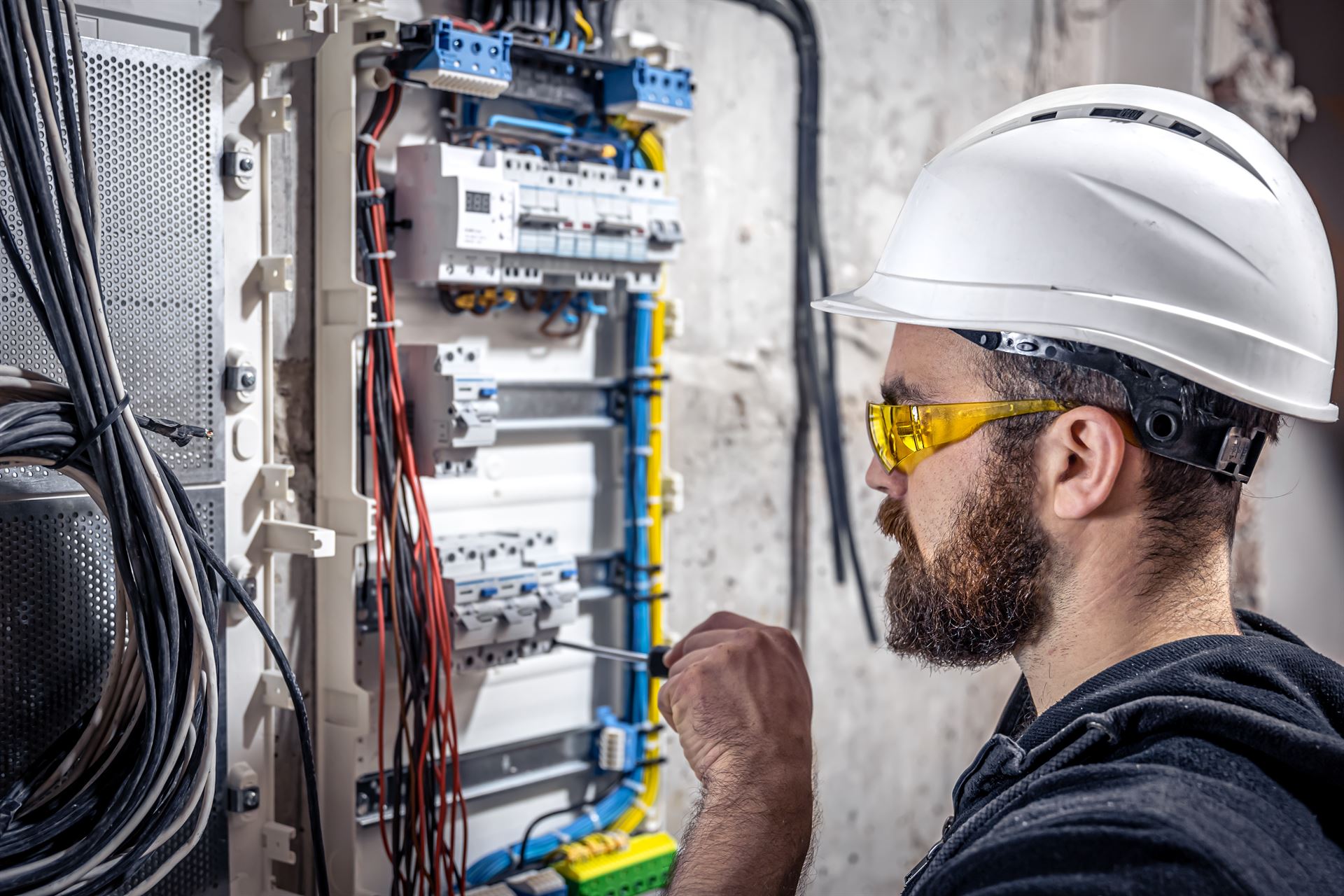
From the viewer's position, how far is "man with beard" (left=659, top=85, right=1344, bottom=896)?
950 mm

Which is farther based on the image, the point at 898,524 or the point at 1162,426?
the point at 898,524

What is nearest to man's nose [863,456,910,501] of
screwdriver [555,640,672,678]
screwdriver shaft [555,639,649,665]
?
screwdriver [555,640,672,678]

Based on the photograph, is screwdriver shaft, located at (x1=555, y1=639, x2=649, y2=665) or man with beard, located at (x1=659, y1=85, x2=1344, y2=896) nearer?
man with beard, located at (x1=659, y1=85, x2=1344, y2=896)

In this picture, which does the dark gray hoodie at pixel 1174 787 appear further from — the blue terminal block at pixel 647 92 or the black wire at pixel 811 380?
the black wire at pixel 811 380

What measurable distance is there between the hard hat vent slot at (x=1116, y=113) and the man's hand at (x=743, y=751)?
0.70 meters

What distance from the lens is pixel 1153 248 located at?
108 centimetres

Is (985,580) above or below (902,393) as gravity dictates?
below

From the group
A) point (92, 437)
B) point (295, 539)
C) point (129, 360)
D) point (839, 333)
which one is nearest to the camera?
point (92, 437)

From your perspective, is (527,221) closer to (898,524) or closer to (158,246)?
(158,246)

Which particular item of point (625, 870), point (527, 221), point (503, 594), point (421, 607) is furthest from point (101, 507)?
point (625, 870)

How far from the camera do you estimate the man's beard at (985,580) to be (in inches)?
45.6

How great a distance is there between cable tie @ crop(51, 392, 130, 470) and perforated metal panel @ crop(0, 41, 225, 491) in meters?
0.16

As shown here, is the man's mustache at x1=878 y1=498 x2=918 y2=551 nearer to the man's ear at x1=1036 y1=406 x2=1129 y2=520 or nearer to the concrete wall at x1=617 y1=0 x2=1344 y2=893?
the man's ear at x1=1036 y1=406 x2=1129 y2=520

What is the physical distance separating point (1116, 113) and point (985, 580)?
50cm
